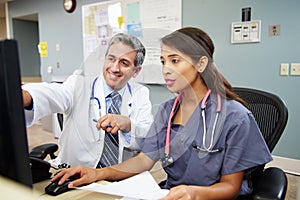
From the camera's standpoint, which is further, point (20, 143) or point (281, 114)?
point (281, 114)

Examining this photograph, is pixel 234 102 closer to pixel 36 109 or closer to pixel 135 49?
pixel 135 49

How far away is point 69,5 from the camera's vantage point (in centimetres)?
386

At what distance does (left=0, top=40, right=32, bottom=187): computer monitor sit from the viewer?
324mm

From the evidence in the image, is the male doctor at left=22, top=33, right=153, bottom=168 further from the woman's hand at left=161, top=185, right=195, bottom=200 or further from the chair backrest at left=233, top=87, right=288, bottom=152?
the chair backrest at left=233, top=87, right=288, bottom=152

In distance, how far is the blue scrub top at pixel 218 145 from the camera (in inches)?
33.8

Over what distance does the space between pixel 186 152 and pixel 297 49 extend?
1858 mm

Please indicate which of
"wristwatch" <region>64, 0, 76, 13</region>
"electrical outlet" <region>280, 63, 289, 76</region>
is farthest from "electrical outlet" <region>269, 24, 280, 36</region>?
"wristwatch" <region>64, 0, 76, 13</region>

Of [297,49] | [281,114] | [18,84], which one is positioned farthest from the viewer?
[297,49]

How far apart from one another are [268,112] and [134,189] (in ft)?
2.07

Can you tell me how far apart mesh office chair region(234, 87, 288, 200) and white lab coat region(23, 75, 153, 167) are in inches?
16.1

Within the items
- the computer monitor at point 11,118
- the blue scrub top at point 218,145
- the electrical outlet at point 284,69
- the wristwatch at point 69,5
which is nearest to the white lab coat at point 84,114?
the blue scrub top at point 218,145

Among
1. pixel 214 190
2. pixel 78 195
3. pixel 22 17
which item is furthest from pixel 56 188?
pixel 22 17

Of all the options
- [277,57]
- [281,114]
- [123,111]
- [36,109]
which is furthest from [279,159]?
[36,109]

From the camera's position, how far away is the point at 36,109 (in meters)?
0.81
